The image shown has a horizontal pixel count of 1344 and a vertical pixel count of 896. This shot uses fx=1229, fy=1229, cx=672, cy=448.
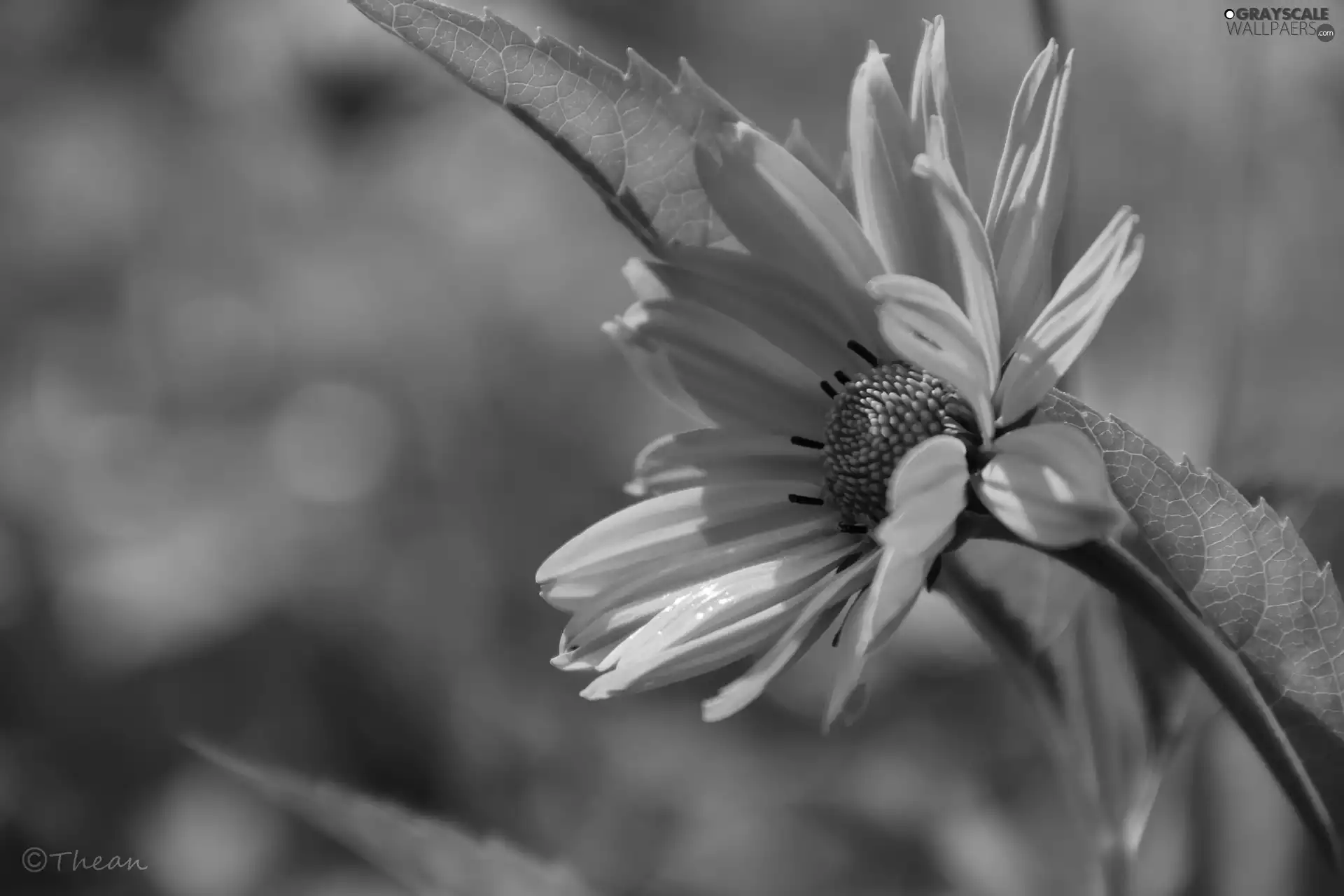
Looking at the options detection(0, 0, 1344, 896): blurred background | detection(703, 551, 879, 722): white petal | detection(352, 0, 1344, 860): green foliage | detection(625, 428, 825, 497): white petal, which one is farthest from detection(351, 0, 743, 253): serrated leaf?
detection(0, 0, 1344, 896): blurred background

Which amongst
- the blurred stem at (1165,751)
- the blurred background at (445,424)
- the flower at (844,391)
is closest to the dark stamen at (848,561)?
the flower at (844,391)

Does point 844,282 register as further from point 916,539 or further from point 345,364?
point 345,364

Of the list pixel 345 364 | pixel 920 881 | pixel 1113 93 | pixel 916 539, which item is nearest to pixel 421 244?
pixel 345 364

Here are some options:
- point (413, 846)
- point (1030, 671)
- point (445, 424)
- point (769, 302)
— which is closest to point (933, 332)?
point (769, 302)

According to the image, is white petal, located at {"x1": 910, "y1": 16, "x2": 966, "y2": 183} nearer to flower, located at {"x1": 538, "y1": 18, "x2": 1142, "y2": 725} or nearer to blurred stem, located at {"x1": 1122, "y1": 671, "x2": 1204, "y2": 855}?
flower, located at {"x1": 538, "y1": 18, "x2": 1142, "y2": 725}

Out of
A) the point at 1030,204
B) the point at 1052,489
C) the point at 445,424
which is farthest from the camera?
the point at 445,424

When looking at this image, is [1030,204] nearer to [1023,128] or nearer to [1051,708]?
[1023,128]

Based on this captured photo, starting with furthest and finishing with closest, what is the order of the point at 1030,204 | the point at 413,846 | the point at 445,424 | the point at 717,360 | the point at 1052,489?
the point at 445,424, the point at 413,846, the point at 717,360, the point at 1030,204, the point at 1052,489
